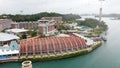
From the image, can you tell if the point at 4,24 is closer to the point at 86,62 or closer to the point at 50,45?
the point at 50,45

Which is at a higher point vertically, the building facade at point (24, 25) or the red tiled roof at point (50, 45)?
the building facade at point (24, 25)

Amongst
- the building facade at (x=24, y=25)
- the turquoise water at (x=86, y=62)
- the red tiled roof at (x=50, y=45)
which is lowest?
the turquoise water at (x=86, y=62)

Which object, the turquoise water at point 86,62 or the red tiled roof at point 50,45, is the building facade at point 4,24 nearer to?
the red tiled roof at point 50,45

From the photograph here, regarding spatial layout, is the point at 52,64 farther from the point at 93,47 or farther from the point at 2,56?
the point at 93,47

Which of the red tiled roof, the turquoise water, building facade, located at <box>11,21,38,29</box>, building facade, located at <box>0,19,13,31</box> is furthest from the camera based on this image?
building facade, located at <box>11,21,38,29</box>

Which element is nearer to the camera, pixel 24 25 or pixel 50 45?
pixel 50 45

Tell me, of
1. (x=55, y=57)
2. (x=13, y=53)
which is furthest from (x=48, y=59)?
(x=13, y=53)

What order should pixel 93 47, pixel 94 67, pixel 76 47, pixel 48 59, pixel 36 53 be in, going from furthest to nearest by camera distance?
pixel 93 47, pixel 76 47, pixel 36 53, pixel 48 59, pixel 94 67

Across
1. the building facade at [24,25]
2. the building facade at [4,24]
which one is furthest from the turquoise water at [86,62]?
the building facade at [24,25]

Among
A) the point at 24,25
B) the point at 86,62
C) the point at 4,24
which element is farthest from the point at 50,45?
the point at 24,25

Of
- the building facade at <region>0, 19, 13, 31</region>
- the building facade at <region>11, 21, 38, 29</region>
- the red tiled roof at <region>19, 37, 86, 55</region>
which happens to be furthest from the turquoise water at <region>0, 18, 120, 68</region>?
the building facade at <region>11, 21, 38, 29</region>

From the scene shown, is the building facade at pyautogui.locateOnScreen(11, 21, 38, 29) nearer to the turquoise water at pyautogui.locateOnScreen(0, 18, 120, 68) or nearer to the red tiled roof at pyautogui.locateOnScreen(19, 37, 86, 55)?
the red tiled roof at pyautogui.locateOnScreen(19, 37, 86, 55)
